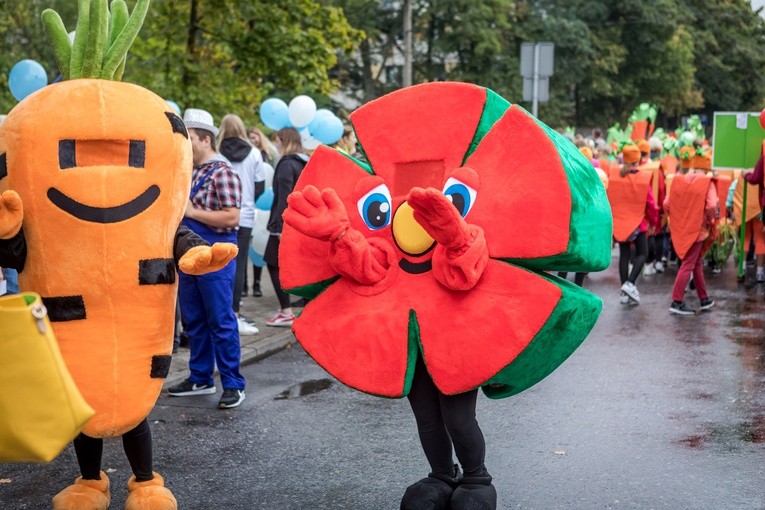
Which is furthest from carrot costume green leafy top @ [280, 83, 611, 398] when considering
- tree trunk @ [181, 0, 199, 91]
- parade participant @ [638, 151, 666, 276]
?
parade participant @ [638, 151, 666, 276]

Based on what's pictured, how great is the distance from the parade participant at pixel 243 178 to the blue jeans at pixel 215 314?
72.0 inches

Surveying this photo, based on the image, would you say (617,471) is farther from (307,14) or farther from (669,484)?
(307,14)

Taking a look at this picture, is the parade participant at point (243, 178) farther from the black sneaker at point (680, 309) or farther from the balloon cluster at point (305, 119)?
the black sneaker at point (680, 309)

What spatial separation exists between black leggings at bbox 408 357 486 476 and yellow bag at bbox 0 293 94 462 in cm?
142

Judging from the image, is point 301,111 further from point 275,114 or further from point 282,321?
point 282,321

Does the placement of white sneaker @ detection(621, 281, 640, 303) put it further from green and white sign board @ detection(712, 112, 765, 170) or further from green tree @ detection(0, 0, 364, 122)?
green tree @ detection(0, 0, 364, 122)

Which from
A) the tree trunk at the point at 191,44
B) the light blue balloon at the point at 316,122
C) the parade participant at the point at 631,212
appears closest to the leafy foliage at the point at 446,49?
the tree trunk at the point at 191,44

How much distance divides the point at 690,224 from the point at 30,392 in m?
8.39

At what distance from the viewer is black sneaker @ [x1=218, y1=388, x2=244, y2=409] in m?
6.82

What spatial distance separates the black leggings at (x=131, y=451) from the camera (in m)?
4.61

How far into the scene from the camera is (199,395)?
7.17m

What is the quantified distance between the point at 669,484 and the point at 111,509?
2655mm

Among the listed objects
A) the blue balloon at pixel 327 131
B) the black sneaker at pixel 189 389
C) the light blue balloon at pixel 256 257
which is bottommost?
the black sneaker at pixel 189 389

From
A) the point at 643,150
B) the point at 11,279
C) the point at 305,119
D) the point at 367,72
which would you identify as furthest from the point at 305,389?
the point at 367,72
